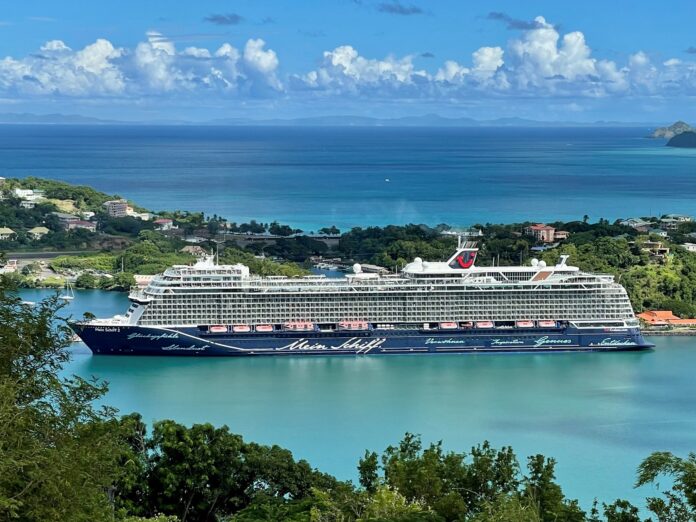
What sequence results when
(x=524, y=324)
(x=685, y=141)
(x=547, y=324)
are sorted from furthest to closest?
(x=685, y=141)
(x=547, y=324)
(x=524, y=324)

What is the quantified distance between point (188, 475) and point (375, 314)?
1287cm

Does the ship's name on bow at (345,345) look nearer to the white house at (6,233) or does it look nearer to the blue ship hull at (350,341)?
the blue ship hull at (350,341)

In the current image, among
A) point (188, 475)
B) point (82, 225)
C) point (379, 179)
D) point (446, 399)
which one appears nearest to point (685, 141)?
point (379, 179)

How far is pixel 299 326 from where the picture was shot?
2545cm

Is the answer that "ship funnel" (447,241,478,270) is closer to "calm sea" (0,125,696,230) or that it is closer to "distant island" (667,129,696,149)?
"calm sea" (0,125,696,230)

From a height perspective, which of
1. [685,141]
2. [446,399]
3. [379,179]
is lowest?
[446,399]

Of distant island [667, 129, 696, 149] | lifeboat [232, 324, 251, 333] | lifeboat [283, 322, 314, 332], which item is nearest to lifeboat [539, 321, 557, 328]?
lifeboat [283, 322, 314, 332]

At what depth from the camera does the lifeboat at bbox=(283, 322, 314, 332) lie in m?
25.4

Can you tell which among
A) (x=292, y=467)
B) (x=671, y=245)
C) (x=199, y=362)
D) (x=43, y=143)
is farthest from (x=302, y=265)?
(x=43, y=143)

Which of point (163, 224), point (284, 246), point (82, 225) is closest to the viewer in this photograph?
point (284, 246)

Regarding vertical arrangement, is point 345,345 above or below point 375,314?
below

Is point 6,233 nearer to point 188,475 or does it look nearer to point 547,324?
point 547,324

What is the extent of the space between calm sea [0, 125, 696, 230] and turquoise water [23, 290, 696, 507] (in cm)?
2323

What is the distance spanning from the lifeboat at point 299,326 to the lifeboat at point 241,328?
71 cm
